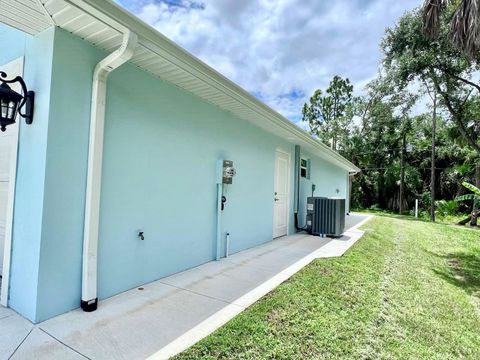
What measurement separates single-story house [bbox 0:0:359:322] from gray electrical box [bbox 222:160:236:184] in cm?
21

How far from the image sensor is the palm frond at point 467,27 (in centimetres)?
493

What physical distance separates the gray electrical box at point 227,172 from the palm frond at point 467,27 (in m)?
5.28

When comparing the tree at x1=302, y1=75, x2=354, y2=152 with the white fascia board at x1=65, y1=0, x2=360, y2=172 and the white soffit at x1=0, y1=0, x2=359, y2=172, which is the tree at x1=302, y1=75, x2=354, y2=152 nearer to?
the white fascia board at x1=65, y1=0, x2=360, y2=172

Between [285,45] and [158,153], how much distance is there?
32.1 feet

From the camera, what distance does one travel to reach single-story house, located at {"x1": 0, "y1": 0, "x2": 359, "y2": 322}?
2590 millimetres

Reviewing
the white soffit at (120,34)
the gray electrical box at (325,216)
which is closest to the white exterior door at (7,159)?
the white soffit at (120,34)

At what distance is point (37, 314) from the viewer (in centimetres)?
252

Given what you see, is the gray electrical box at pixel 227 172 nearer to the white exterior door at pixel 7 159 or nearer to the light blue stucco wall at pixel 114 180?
the light blue stucco wall at pixel 114 180

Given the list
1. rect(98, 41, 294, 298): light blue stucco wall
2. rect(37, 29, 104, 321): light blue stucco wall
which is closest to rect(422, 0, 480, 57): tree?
rect(98, 41, 294, 298): light blue stucco wall

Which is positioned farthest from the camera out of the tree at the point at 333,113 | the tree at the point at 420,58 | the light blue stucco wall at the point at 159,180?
the tree at the point at 333,113

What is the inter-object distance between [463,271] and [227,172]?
5314mm

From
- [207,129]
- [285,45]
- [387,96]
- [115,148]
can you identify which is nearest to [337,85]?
[387,96]

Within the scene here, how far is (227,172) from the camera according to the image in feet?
16.4

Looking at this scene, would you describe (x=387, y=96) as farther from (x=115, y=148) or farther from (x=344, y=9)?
(x=115, y=148)
